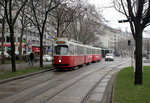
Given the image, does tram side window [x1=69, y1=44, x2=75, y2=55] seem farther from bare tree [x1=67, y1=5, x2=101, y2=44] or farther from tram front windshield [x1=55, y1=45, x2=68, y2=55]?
bare tree [x1=67, y1=5, x2=101, y2=44]

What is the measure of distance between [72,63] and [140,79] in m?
11.7

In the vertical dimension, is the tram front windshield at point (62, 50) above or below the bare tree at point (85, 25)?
below

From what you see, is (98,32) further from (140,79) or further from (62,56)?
(140,79)

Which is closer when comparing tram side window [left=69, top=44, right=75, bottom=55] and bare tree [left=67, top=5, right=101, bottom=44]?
tram side window [left=69, top=44, right=75, bottom=55]

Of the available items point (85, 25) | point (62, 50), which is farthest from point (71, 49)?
point (85, 25)

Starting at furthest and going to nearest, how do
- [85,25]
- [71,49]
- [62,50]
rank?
[85,25], [71,49], [62,50]

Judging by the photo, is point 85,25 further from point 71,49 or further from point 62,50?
point 62,50

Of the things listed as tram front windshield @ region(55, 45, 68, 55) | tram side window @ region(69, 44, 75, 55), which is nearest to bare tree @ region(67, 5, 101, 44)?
tram side window @ region(69, 44, 75, 55)

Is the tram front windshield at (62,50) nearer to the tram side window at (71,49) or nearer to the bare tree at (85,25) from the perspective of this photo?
the tram side window at (71,49)

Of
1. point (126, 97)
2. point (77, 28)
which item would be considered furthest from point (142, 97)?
point (77, 28)

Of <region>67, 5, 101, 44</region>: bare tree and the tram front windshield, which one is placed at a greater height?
<region>67, 5, 101, 44</region>: bare tree

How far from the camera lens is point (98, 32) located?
52.2 m

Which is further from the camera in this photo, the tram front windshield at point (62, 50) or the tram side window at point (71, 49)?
the tram side window at point (71, 49)

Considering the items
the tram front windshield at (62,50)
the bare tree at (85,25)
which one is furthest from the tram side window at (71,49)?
the bare tree at (85,25)
